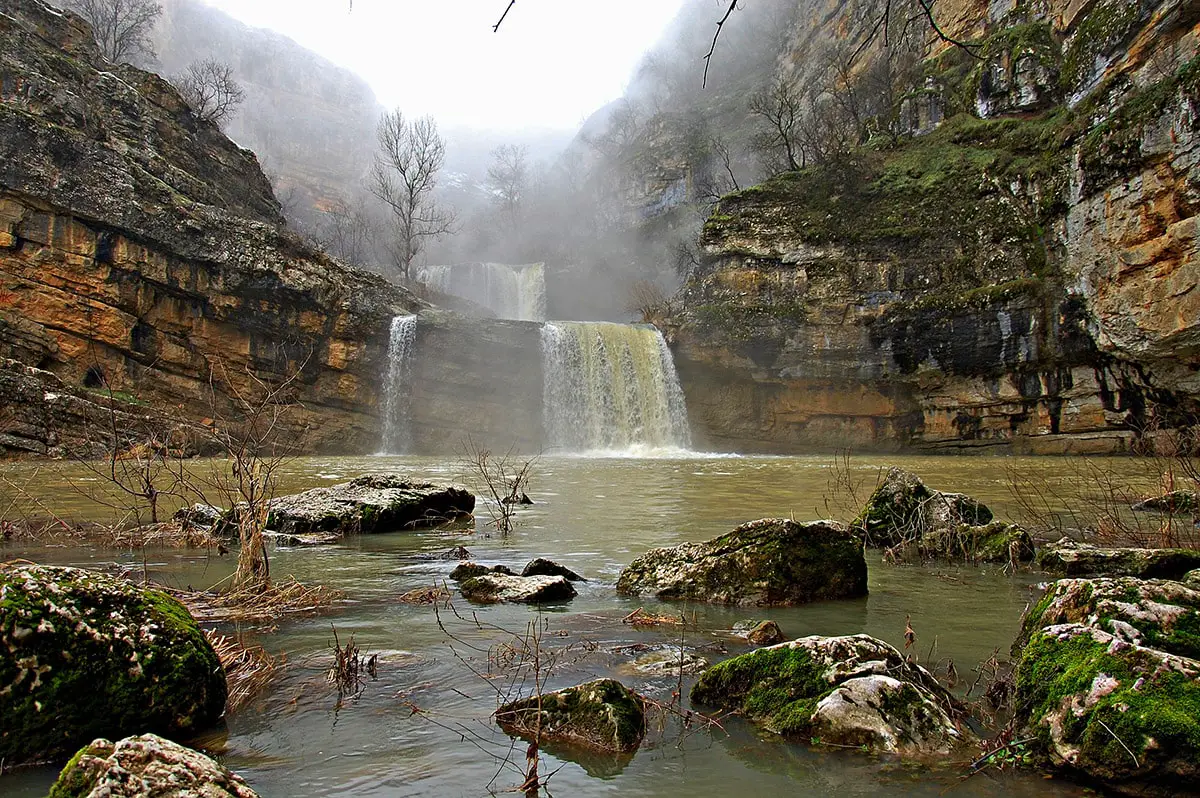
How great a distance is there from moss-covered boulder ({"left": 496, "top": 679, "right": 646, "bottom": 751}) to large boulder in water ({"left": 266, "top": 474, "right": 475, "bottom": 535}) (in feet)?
17.9

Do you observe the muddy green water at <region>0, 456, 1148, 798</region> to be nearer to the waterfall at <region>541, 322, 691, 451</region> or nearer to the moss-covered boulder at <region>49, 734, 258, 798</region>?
the moss-covered boulder at <region>49, 734, 258, 798</region>

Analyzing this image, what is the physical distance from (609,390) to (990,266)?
14792 mm

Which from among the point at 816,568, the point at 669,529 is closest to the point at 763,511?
the point at 669,529

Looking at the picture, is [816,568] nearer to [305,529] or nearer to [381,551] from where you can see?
[381,551]

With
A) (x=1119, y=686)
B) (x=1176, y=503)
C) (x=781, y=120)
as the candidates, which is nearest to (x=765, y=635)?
(x=1119, y=686)

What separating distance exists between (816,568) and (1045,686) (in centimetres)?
220

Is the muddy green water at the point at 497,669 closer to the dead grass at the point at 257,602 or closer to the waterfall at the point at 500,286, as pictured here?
the dead grass at the point at 257,602

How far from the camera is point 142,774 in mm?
1513

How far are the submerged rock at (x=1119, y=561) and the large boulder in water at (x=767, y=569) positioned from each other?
1369mm

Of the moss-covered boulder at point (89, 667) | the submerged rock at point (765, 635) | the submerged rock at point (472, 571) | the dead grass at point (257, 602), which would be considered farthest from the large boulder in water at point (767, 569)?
the moss-covered boulder at point (89, 667)

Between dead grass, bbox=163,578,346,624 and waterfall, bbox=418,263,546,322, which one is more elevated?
waterfall, bbox=418,263,546,322

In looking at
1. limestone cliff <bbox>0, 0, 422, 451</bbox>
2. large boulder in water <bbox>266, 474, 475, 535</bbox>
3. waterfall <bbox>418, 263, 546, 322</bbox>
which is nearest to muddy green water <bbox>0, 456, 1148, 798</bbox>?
large boulder in water <bbox>266, 474, 475, 535</bbox>

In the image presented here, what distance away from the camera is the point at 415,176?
40031mm

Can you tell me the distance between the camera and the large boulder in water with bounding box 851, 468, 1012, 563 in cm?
531
